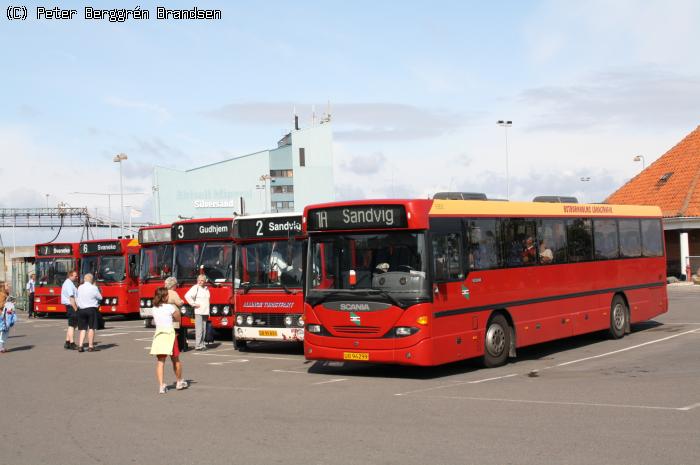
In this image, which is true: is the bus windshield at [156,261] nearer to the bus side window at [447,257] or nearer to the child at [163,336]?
the child at [163,336]

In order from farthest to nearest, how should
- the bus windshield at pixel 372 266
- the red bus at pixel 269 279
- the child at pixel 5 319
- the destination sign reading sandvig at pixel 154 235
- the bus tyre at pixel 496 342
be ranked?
the destination sign reading sandvig at pixel 154 235
the child at pixel 5 319
the red bus at pixel 269 279
the bus tyre at pixel 496 342
the bus windshield at pixel 372 266

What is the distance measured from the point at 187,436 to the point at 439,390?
4531 millimetres

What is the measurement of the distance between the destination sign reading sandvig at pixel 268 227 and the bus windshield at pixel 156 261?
4.25 metres

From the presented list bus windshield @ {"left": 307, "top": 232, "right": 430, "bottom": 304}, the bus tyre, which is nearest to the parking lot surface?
the bus tyre

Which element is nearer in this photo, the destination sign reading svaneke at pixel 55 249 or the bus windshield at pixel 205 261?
the bus windshield at pixel 205 261

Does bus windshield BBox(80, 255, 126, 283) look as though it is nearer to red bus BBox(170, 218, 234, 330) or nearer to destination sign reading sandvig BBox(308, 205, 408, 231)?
red bus BBox(170, 218, 234, 330)

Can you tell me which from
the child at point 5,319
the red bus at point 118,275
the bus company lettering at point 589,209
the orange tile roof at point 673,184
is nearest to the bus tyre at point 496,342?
the bus company lettering at point 589,209

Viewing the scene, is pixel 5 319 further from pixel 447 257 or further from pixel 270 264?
pixel 447 257

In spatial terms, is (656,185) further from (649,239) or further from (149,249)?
(149,249)

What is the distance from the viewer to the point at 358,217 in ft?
47.4

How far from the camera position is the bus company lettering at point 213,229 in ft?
70.3

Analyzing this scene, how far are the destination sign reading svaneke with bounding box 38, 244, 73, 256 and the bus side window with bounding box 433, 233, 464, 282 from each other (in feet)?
75.4

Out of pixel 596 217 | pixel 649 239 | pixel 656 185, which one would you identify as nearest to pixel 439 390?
pixel 596 217

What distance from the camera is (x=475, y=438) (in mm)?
9062
